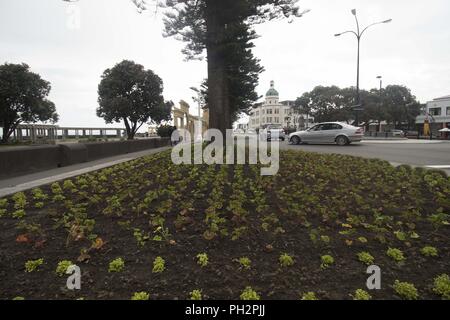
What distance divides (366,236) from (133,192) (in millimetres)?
3534

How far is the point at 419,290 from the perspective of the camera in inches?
102

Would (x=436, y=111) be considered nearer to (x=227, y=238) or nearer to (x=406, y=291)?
(x=406, y=291)

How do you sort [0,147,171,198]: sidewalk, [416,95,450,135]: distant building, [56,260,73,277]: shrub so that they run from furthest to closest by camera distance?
[416,95,450,135]: distant building → [0,147,171,198]: sidewalk → [56,260,73,277]: shrub

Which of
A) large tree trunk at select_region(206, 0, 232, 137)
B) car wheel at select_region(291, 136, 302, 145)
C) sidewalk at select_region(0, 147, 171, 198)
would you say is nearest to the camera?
sidewalk at select_region(0, 147, 171, 198)

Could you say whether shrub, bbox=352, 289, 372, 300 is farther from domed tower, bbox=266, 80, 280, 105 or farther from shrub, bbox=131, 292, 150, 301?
domed tower, bbox=266, 80, 280, 105

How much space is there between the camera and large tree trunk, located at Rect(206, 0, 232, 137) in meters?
8.75

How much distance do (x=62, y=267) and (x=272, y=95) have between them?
4992 inches

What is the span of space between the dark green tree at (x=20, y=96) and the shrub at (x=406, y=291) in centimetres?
3545

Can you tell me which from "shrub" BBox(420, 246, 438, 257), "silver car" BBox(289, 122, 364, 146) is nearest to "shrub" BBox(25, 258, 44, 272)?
"shrub" BBox(420, 246, 438, 257)

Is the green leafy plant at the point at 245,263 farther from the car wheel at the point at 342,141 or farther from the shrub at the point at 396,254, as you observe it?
the car wheel at the point at 342,141

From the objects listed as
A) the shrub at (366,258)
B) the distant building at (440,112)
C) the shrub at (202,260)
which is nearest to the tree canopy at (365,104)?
the distant building at (440,112)

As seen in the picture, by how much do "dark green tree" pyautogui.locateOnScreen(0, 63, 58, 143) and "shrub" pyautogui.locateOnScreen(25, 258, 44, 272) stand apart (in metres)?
33.2

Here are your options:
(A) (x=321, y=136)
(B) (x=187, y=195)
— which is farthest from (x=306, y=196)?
(A) (x=321, y=136)
